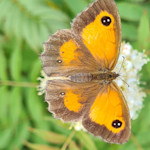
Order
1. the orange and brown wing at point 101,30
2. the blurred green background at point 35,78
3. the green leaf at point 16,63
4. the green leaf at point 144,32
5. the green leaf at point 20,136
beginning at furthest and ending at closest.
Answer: the green leaf at point 20,136
the green leaf at point 16,63
the blurred green background at point 35,78
the green leaf at point 144,32
the orange and brown wing at point 101,30

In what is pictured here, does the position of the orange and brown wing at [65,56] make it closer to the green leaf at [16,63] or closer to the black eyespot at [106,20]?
the black eyespot at [106,20]

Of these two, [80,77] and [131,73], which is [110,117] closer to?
[80,77]

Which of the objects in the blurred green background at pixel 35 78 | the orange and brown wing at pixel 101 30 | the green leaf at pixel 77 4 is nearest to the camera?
the orange and brown wing at pixel 101 30

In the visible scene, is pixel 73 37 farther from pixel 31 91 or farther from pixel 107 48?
pixel 31 91

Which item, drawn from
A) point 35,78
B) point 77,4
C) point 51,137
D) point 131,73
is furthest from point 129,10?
point 51,137

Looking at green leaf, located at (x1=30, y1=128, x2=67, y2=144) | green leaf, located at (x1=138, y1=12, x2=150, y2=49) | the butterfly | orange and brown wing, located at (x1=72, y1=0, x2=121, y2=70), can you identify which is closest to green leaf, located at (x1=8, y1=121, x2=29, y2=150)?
green leaf, located at (x1=30, y1=128, x2=67, y2=144)

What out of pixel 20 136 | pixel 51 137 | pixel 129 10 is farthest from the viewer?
pixel 20 136

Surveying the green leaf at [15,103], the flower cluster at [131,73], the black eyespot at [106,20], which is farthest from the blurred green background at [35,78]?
the black eyespot at [106,20]
